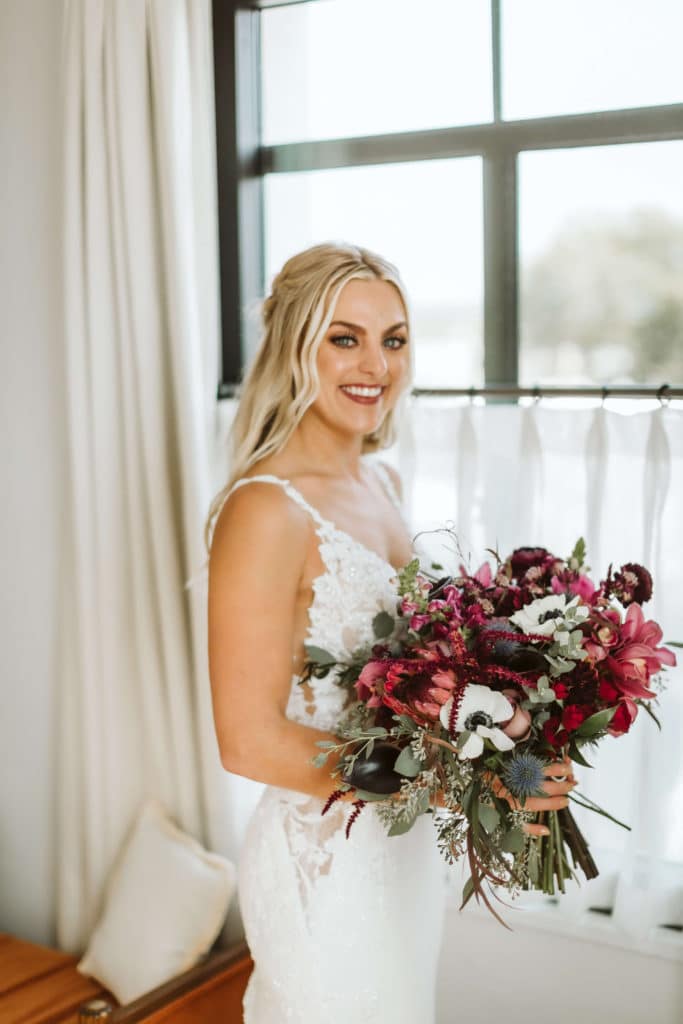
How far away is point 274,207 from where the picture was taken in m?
2.73

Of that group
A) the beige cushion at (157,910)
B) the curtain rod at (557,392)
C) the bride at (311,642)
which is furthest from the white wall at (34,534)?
the curtain rod at (557,392)

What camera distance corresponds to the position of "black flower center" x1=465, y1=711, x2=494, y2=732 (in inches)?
56.4

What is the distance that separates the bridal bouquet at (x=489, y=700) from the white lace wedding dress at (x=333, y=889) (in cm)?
16

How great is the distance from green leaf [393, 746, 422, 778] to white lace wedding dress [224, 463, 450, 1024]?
0.79ft

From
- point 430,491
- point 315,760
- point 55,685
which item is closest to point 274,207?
point 430,491

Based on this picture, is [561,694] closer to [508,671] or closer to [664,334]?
[508,671]

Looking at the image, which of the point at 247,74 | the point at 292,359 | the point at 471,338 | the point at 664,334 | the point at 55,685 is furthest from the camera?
the point at 55,685

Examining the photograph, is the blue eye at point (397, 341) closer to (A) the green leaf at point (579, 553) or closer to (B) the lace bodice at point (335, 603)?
(B) the lace bodice at point (335, 603)

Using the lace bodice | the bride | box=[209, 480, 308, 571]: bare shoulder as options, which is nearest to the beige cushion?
the bride

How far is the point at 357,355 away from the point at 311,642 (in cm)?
52

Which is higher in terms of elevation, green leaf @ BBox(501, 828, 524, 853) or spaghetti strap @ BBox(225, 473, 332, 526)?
spaghetti strap @ BBox(225, 473, 332, 526)

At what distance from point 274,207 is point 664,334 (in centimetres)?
108

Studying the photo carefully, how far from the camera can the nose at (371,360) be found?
187 cm

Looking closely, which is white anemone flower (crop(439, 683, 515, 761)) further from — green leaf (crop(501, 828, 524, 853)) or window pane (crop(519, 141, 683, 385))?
window pane (crop(519, 141, 683, 385))
